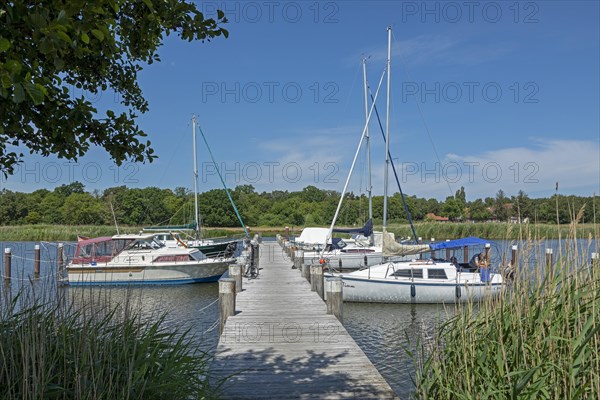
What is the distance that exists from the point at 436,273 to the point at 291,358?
38.6 ft

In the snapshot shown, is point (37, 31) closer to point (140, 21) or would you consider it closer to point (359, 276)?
point (140, 21)

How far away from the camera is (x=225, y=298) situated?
9367 millimetres

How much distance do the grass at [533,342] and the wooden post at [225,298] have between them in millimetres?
5062

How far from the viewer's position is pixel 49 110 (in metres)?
3.21

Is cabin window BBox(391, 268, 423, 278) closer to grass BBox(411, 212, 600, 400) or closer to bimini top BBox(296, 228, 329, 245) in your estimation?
grass BBox(411, 212, 600, 400)

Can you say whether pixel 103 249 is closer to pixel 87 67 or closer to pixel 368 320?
pixel 368 320

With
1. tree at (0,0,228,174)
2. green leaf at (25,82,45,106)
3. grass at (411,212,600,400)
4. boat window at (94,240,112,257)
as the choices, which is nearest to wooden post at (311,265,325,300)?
grass at (411,212,600,400)

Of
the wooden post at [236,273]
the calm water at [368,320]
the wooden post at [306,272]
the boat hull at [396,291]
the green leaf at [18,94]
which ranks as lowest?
the calm water at [368,320]

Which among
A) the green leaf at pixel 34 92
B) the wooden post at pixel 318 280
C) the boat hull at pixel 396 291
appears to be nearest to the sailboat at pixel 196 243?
the boat hull at pixel 396 291

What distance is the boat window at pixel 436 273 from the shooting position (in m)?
17.3

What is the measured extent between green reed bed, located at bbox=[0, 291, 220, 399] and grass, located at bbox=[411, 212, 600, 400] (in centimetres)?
235

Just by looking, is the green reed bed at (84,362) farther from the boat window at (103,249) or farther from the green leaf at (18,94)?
the boat window at (103,249)

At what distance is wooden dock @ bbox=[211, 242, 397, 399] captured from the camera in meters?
5.41

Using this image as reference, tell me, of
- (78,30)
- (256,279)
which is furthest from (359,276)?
(78,30)
